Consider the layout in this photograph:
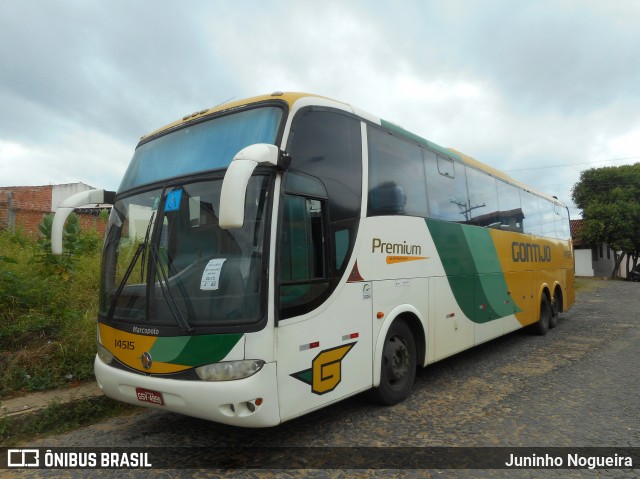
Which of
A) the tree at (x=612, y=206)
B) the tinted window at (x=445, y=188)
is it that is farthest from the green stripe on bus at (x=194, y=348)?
the tree at (x=612, y=206)

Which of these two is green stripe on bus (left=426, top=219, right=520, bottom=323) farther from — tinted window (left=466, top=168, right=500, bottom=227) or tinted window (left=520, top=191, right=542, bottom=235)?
tinted window (left=520, top=191, right=542, bottom=235)

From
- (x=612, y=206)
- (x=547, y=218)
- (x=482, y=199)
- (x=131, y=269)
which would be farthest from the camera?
(x=612, y=206)

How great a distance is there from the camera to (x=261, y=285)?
3543mm

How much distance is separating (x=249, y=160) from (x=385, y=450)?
2726mm

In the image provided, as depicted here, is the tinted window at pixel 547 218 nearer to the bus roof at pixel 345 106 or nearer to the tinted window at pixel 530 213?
the tinted window at pixel 530 213

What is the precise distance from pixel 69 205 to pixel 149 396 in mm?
2144

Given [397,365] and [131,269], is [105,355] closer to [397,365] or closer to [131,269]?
[131,269]

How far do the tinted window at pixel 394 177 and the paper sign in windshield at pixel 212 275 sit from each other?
1827 mm

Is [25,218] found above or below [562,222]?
above

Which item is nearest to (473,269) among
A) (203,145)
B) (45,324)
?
(203,145)

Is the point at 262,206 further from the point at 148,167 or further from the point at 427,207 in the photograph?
the point at 427,207

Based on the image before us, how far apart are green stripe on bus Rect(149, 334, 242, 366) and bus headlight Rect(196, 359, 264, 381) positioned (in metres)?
0.06

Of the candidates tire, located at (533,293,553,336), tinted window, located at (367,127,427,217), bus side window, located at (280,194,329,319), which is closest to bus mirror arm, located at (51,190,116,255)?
bus side window, located at (280,194,329,319)

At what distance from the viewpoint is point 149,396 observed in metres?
3.78
